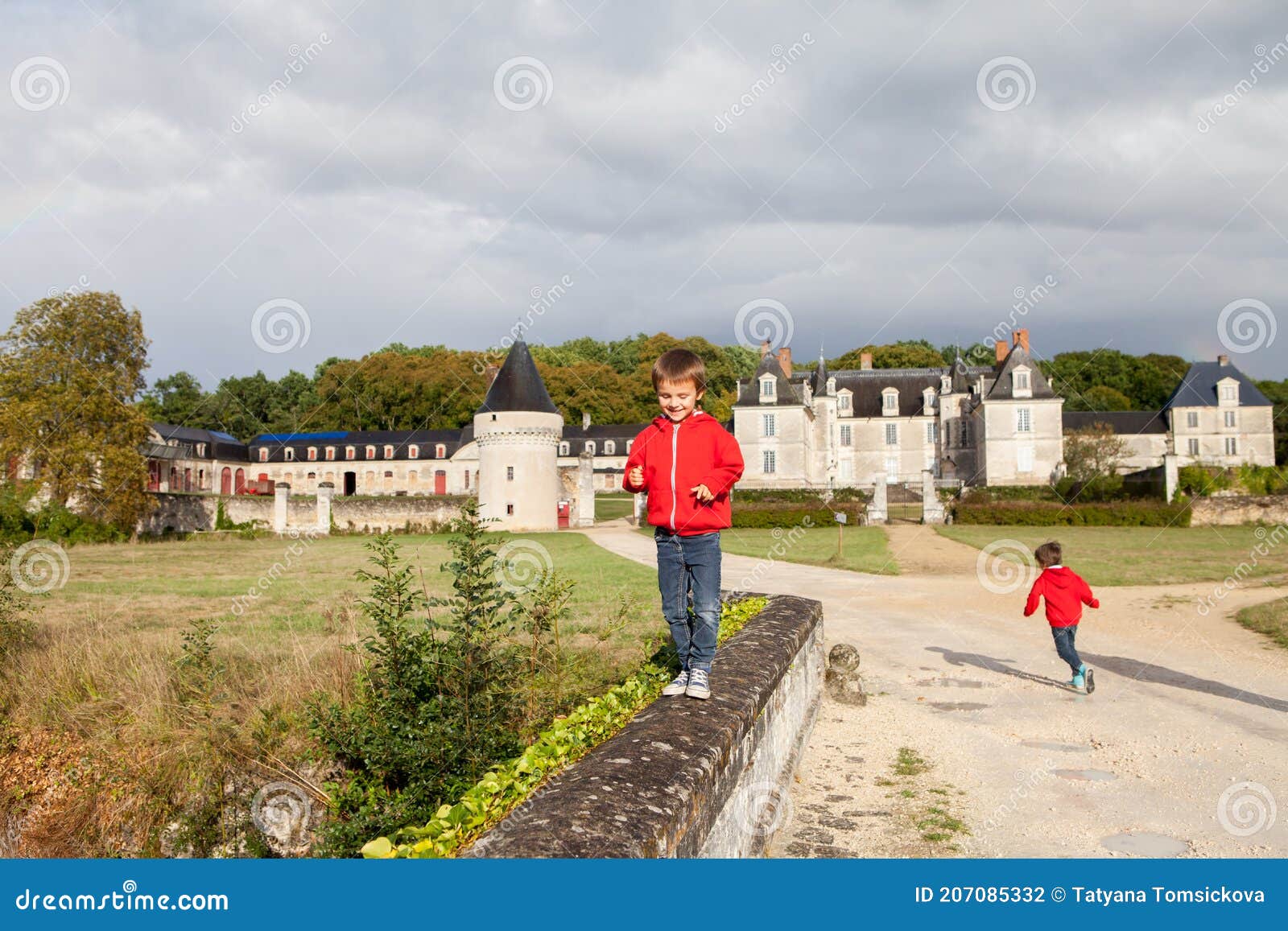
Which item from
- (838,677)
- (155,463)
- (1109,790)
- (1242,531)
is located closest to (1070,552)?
(1242,531)

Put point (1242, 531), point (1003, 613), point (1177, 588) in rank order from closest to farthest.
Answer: point (1003, 613)
point (1177, 588)
point (1242, 531)

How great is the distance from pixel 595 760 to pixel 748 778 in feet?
3.61

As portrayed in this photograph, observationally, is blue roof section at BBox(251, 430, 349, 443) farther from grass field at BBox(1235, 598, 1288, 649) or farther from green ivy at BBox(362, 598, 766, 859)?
green ivy at BBox(362, 598, 766, 859)

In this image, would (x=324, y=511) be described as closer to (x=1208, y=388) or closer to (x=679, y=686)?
(x=679, y=686)

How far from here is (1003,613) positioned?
41.2 ft

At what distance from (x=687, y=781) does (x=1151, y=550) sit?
25.5 m

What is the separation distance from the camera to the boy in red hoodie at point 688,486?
4090 mm

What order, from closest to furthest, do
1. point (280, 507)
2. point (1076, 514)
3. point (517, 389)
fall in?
point (1076, 514) → point (517, 389) → point (280, 507)

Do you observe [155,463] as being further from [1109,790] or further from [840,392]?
[1109,790]

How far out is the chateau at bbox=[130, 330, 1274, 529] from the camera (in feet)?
131

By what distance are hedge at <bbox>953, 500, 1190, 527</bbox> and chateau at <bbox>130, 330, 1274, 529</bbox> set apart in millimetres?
10059

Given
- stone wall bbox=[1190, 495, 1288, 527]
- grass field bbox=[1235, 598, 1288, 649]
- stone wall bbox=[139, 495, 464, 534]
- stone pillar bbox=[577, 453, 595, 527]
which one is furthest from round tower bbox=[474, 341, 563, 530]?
grass field bbox=[1235, 598, 1288, 649]

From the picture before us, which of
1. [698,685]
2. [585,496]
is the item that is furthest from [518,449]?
[698,685]

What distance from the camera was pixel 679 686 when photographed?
435 centimetres
